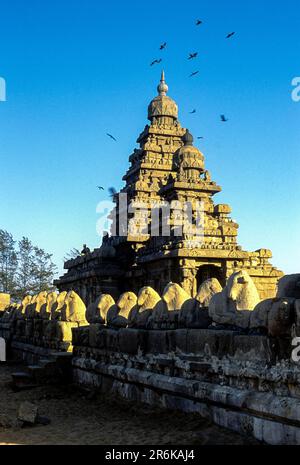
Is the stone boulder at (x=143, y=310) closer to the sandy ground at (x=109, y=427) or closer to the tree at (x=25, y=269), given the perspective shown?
the sandy ground at (x=109, y=427)

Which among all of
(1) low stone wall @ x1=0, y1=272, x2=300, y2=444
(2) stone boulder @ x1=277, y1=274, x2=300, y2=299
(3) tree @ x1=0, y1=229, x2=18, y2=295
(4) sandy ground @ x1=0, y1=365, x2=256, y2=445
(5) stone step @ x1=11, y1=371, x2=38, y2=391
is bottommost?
(4) sandy ground @ x1=0, y1=365, x2=256, y2=445

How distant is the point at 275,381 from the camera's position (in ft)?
18.7

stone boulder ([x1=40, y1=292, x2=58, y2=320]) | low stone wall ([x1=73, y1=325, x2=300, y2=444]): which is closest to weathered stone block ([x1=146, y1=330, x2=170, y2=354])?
low stone wall ([x1=73, y1=325, x2=300, y2=444])

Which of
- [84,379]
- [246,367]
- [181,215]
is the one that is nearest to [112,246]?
[181,215]

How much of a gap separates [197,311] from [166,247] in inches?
650

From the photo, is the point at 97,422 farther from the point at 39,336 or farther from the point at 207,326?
the point at 39,336

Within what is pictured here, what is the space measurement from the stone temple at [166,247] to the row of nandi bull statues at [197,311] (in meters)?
9.55

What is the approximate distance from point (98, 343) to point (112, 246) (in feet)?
56.1

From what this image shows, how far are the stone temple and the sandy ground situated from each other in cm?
1422

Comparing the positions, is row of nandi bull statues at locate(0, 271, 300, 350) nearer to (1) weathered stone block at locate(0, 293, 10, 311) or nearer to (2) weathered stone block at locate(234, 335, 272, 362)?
(2) weathered stone block at locate(234, 335, 272, 362)

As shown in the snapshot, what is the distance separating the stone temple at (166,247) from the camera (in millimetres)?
24312

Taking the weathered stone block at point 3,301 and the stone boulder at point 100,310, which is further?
the weathered stone block at point 3,301

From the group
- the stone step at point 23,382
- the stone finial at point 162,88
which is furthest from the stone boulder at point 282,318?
the stone finial at point 162,88

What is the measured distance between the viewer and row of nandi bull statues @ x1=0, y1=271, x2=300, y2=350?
591cm
